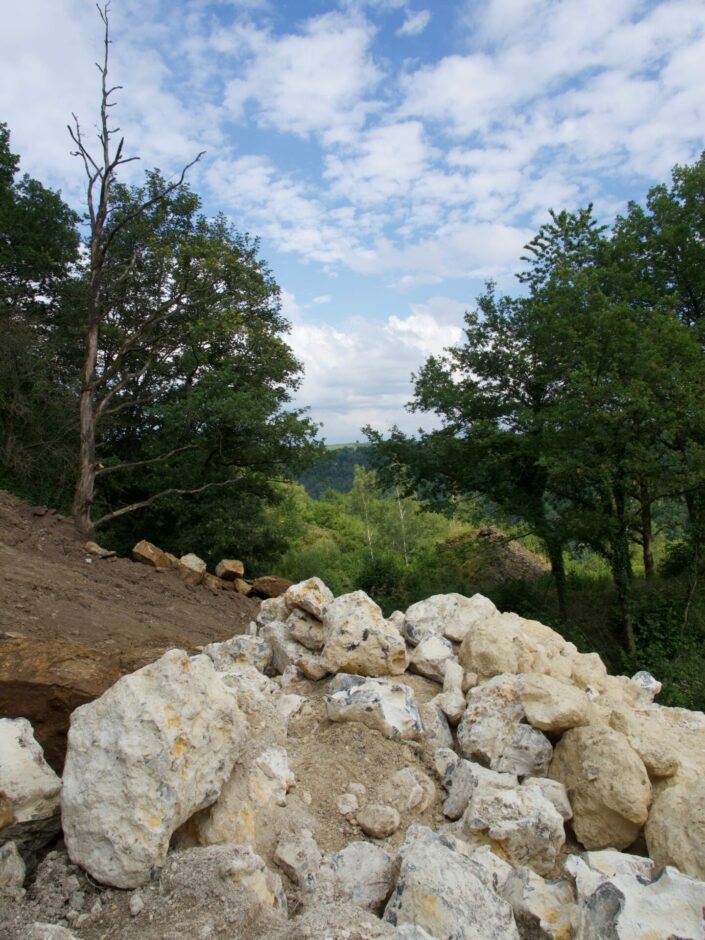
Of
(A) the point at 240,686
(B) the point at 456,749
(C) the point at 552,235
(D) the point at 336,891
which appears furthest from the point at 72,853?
(C) the point at 552,235

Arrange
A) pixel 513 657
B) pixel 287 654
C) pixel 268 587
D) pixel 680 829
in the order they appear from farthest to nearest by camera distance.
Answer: pixel 268 587 → pixel 287 654 → pixel 513 657 → pixel 680 829

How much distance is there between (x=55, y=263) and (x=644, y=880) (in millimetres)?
19217

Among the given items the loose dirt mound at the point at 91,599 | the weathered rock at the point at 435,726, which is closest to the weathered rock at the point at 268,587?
the loose dirt mound at the point at 91,599

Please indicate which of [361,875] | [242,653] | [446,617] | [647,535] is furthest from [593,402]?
[361,875]

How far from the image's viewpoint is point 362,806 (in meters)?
3.64

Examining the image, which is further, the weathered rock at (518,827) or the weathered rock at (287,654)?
the weathered rock at (287,654)

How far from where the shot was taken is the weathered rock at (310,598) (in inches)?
226

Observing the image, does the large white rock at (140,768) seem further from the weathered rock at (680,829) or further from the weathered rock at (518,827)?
the weathered rock at (680,829)

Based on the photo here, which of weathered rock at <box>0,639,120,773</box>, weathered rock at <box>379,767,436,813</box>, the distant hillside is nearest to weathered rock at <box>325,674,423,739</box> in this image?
weathered rock at <box>379,767,436,813</box>

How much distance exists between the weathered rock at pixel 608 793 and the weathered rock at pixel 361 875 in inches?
55.5

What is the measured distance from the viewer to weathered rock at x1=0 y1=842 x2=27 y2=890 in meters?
2.74

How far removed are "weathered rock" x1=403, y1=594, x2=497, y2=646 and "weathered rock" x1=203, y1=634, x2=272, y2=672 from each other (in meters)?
1.33

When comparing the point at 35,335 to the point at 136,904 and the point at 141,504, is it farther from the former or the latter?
the point at 136,904

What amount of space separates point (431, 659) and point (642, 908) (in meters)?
2.68
